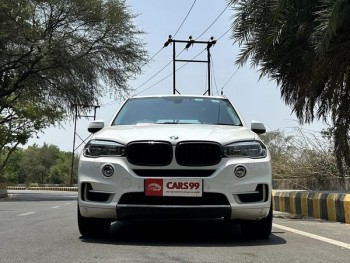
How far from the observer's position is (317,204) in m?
10.4

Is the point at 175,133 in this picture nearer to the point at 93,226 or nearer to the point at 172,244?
the point at 172,244

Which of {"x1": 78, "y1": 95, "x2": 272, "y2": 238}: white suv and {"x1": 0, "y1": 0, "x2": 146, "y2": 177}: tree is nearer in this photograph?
{"x1": 78, "y1": 95, "x2": 272, "y2": 238}: white suv

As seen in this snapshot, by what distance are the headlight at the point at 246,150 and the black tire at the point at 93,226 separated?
1.64 metres

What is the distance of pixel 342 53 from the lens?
12156 millimetres

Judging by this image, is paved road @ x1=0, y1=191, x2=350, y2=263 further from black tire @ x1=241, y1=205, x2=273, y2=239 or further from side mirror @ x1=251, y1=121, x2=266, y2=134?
side mirror @ x1=251, y1=121, x2=266, y2=134

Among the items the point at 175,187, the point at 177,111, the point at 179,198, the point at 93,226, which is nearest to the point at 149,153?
the point at 175,187

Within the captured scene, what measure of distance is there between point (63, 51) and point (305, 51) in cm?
1392

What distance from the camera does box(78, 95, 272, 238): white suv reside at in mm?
5695

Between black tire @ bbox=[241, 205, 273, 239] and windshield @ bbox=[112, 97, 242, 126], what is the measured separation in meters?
1.34

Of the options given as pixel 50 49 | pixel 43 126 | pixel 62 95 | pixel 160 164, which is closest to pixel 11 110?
pixel 43 126

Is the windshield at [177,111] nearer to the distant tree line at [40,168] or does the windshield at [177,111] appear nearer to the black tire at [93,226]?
the black tire at [93,226]

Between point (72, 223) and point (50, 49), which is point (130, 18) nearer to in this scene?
point (50, 49)

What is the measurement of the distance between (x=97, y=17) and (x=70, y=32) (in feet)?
4.49

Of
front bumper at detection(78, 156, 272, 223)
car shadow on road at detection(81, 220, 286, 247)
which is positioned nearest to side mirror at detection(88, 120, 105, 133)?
front bumper at detection(78, 156, 272, 223)
